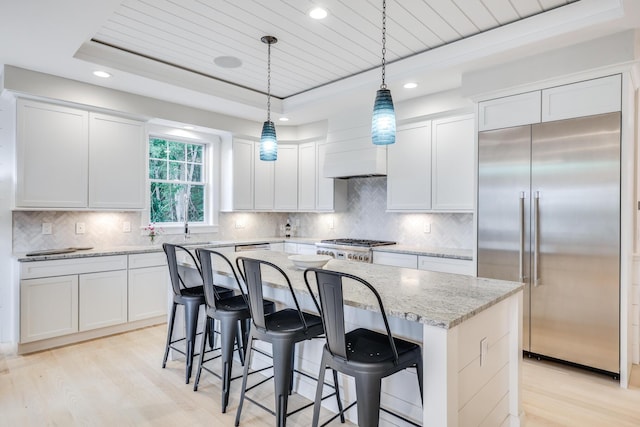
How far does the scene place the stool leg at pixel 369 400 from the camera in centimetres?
158

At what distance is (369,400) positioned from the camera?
1.58 meters

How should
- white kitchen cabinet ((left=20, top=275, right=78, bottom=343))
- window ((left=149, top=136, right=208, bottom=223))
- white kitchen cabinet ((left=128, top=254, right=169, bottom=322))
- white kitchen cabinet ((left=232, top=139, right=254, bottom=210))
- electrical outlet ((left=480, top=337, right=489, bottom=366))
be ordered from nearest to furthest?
1. electrical outlet ((left=480, top=337, right=489, bottom=366))
2. white kitchen cabinet ((left=20, top=275, right=78, bottom=343))
3. white kitchen cabinet ((left=128, top=254, right=169, bottom=322))
4. window ((left=149, top=136, right=208, bottom=223))
5. white kitchen cabinet ((left=232, top=139, right=254, bottom=210))

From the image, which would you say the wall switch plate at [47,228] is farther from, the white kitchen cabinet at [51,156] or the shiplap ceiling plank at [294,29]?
the shiplap ceiling plank at [294,29]

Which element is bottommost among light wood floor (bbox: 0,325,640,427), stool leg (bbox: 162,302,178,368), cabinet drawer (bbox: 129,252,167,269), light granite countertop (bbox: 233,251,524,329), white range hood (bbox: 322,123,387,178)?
light wood floor (bbox: 0,325,640,427)

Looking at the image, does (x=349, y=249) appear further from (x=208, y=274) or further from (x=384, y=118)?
(x=384, y=118)

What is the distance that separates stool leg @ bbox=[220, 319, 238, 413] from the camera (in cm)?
240

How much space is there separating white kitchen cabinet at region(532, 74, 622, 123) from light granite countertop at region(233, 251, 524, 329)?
165 cm

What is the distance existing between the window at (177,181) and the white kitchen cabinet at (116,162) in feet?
1.40

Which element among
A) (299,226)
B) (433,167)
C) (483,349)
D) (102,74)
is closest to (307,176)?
(299,226)

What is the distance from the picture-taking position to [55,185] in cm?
366

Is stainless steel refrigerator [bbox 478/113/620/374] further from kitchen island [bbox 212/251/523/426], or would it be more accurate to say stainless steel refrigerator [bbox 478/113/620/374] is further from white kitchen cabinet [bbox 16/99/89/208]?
white kitchen cabinet [bbox 16/99/89/208]

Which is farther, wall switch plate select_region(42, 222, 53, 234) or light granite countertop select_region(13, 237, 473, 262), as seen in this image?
wall switch plate select_region(42, 222, 53, 234)

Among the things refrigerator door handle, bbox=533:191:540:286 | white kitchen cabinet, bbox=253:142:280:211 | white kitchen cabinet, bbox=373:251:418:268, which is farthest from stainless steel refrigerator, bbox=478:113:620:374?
white kitchen cabinet, bbox=253:142:280:211

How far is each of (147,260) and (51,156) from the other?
4.47 ft
